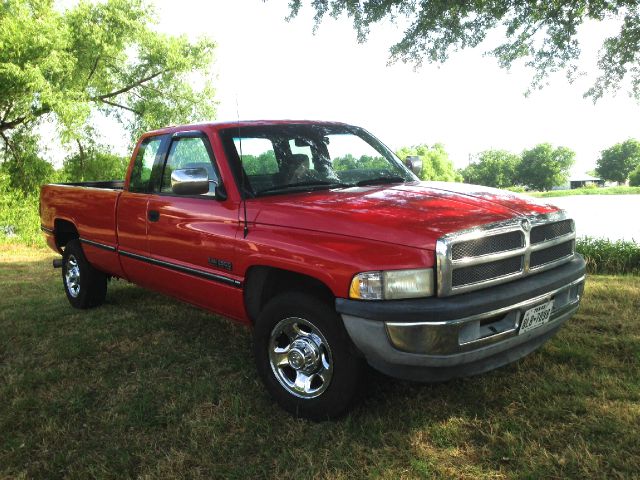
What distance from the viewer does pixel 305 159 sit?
12.9ft

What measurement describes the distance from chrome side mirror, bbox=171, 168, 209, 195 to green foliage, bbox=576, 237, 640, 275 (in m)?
7.24

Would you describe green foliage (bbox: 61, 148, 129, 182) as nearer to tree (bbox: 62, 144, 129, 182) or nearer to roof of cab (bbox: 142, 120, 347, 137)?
tree (bbox: 62, 144, 129, 182)

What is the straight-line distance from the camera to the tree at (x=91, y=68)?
43.5ft

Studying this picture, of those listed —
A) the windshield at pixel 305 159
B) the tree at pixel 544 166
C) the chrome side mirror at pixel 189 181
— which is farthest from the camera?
the tree at pixel 544 166

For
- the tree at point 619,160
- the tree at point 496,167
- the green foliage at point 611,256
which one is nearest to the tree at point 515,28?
the green foliage at point 611,256

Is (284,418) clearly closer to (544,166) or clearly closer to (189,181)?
(189,181)

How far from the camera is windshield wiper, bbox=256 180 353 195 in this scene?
3590mm

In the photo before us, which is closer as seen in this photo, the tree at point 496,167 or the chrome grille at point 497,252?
the chrome grille at point 497,252

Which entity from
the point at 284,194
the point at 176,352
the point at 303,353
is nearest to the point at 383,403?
the point at 303,353

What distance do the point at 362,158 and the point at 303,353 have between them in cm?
184

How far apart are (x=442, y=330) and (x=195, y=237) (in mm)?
2024

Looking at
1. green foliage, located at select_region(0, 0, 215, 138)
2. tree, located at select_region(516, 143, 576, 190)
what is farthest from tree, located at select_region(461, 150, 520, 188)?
green foliage, located at select_region(0, 0, 215, 138)

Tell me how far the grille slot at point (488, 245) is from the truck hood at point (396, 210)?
0.31 feet

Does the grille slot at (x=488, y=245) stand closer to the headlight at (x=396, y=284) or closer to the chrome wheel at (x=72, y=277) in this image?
the headlight at (x=396, y=284)
